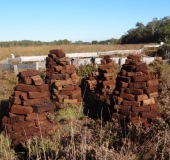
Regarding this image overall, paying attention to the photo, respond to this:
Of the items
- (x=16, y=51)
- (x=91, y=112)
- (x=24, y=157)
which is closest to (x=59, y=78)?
(x=91, y=112)

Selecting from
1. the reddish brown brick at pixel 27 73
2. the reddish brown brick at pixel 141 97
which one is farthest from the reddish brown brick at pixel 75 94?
the reddish brown brick at pixel 141 97

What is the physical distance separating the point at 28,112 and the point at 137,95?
2.65 meters

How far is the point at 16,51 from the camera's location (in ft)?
83.8

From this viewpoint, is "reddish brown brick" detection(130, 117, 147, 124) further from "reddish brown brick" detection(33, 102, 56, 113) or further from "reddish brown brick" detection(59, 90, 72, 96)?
"reddish brown brick" detection(59, 90, 72, 96)

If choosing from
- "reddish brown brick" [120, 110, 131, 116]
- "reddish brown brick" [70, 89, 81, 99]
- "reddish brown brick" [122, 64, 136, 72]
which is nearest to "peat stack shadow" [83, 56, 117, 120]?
"reddish brown brick" [70, 89, 81, 99]

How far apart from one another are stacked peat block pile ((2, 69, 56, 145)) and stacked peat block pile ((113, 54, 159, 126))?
183cm

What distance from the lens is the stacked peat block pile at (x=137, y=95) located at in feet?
19.6

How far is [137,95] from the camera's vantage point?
19.8 feet

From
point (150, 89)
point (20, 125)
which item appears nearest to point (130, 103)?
point (150, 89)

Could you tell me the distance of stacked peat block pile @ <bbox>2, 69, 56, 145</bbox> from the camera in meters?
5.35

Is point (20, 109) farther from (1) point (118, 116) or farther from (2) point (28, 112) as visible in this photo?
(1) point (118, 116)

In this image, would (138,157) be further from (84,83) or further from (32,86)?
(84,83)

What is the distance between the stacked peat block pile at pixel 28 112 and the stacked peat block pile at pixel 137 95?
6.01ft

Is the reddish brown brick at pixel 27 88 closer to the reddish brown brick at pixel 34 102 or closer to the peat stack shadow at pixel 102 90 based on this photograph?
the reddish brown brick at pixel 34 102
